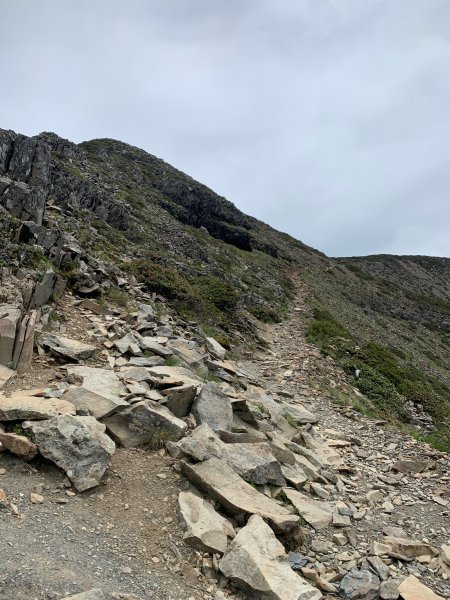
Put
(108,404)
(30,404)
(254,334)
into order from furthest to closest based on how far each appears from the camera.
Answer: (254,334), (108,404), (30,404)

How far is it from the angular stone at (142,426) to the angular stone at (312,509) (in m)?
2.26

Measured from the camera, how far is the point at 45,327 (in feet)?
37.3

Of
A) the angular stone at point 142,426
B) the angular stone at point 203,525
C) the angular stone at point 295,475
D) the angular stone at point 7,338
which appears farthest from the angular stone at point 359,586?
the angular stone at point 7,338

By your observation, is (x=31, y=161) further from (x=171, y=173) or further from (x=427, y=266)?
(x=427, y=266)

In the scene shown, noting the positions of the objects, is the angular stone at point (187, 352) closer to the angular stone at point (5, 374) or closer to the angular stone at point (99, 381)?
the angular stone at point (99, 381)

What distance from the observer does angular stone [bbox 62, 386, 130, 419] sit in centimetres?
756

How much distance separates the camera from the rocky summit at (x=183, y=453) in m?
5.18

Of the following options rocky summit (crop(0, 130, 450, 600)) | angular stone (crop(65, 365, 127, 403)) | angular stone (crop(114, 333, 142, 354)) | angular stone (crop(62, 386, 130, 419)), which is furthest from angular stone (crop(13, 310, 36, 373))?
angular stone (crop(114, 333, 142, 354))

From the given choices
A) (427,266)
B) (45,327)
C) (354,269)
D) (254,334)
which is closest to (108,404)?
(45,327)

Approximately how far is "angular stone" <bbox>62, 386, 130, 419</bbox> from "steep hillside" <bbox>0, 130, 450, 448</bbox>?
6502 mm

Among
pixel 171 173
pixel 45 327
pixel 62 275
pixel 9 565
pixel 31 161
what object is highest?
pixel 171 173

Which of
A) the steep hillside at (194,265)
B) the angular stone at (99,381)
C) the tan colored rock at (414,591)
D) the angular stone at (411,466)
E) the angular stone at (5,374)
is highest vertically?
the steep hillside at (194,265)

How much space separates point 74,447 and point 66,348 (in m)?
4.13

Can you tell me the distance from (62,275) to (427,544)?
12.8 metres
